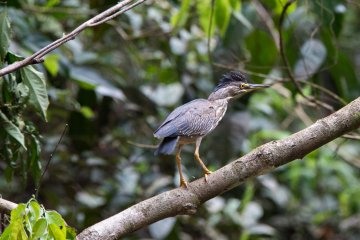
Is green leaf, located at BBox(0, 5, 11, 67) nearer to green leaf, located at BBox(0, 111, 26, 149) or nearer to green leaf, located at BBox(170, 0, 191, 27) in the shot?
green leaf, located at BBox(0, 111, 26, 149)

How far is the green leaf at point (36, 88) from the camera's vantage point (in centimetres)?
212

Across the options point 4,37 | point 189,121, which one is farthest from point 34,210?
point 189,121

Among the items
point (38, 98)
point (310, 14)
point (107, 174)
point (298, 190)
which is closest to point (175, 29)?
point (310, 14)

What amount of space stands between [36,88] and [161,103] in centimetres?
251

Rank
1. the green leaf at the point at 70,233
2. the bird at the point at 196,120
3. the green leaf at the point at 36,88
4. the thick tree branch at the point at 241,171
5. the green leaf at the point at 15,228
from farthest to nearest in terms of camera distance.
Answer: the bird at the point at 196,120
the green leaf at the point at 36,88
the thick tree branch at the point at 241,171
the green leaf at the point at 70,233
the green leaf at the point at 15,228

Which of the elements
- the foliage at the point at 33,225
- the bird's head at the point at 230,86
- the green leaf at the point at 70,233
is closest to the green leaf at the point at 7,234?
the foliage at the point at 33,225

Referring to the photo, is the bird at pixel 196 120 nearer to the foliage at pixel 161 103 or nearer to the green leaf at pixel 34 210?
the foliage at pixel 161 103

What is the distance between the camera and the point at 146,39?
4918 mm

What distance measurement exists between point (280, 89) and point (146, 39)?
215 centimetres

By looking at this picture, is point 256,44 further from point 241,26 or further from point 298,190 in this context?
point 298,190

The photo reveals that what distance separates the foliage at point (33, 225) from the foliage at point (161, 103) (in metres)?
0.74

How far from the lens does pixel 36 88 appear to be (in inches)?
84.7

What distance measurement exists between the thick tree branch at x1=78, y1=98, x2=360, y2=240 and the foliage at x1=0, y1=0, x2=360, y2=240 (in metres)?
0.73

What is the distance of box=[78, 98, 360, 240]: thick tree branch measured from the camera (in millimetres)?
2008
